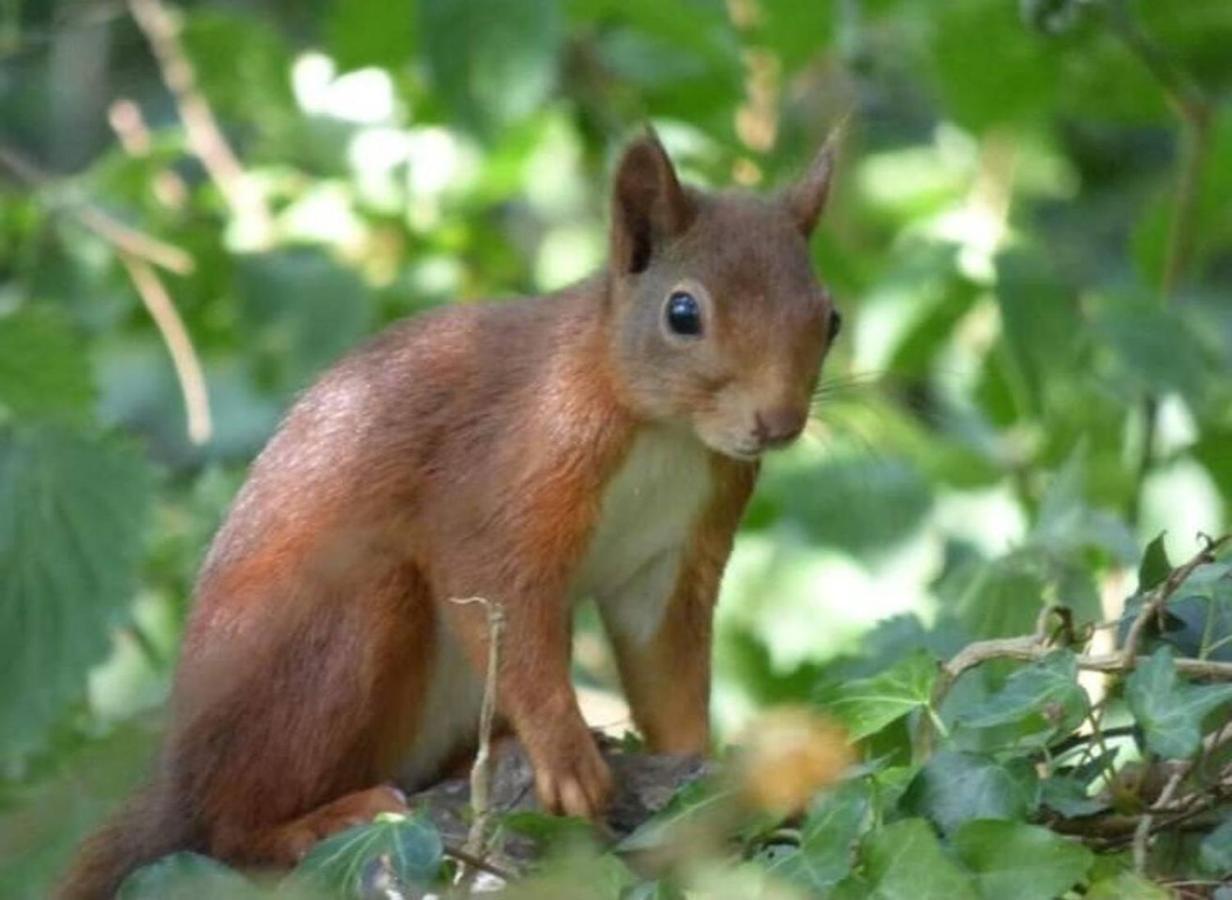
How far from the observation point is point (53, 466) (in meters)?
3.42

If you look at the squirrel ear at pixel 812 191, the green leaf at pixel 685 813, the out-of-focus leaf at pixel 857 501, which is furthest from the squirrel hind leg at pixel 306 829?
the out-of-focus leaf at pixel 857 501

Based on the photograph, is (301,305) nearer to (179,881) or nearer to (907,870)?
(179,881)

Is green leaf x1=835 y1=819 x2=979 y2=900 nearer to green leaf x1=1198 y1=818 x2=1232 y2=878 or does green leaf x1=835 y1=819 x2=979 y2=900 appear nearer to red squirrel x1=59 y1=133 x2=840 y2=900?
green leaf x1=1198 y1=818 x2=1232 y2=878

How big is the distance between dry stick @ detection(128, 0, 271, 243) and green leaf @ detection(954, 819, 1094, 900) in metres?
2.86

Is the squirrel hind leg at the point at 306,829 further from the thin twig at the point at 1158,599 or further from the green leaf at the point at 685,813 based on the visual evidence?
the thin twig at the point at 1158,599

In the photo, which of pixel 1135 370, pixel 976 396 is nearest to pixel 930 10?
pixel 976 396

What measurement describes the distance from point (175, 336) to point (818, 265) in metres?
0.97

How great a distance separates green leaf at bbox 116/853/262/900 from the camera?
6.91 feet

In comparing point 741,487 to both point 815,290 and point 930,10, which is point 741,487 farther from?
point 930,10

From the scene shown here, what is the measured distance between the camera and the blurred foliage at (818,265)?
3404mm

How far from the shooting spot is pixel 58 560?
3410 millimetres

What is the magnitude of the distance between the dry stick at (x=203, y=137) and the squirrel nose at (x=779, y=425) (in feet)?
6.92

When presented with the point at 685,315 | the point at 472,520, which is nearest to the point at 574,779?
the point at 472,520

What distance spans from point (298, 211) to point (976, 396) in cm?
109
